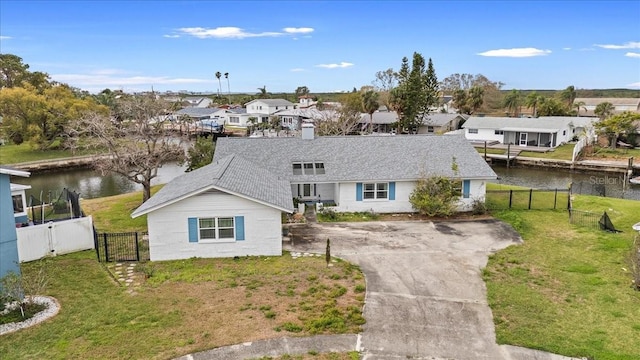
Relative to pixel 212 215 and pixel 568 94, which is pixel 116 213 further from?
pixel 568 94

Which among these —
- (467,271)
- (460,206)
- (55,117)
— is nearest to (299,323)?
(467,271)

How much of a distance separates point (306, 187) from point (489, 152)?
3326 cm

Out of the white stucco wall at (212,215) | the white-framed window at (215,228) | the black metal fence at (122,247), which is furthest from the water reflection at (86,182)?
the white-framed window at (215,228)

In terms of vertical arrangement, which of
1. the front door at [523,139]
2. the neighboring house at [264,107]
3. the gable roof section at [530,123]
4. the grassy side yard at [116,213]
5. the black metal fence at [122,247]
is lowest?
the black metal fence at [122,247]

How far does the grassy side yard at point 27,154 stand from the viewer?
5148 centimetres

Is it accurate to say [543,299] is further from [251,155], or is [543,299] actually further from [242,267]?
[251,155]

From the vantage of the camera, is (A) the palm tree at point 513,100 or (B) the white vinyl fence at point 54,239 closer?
(B) the white vinyl fence at point 54,239

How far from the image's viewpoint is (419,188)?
2422 centimetres

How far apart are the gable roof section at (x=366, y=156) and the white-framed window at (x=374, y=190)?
2.07 ft

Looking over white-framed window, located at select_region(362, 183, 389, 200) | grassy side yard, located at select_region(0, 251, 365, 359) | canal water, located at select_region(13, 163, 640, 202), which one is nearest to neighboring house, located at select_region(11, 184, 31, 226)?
grassy side yard, located at select_region(0, 251, 365, 359)

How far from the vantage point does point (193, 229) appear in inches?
725

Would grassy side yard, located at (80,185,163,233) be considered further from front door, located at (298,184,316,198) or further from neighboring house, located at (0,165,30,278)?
front door, located at (298,184,316,198)

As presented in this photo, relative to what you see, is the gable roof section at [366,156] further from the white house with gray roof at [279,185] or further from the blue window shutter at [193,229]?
the blue window shutter at [193,229]

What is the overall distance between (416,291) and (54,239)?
1433 cm
